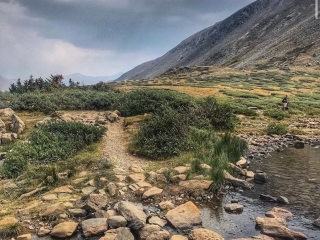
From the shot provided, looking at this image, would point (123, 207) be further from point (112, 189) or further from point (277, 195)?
point (277, 195)

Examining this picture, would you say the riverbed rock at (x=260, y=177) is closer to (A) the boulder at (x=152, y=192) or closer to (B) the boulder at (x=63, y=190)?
(A) the boulder at (x=152, y=192)

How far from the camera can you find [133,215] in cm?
734

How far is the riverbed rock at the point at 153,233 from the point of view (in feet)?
22.1

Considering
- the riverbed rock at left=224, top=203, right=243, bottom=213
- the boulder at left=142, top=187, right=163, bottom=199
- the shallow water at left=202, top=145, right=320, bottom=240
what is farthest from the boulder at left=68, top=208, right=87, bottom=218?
the riverbed rock at left=224, top=203, right=243, bottom=213

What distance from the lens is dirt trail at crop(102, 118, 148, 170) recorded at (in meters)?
12.3

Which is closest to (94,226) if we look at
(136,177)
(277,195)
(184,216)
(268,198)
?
(184,216)

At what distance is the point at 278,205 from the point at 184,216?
3.17m

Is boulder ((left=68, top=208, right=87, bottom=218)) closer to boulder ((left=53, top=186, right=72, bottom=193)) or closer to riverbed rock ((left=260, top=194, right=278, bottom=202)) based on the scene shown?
boulder ((left=53, top=186, right=72, bottom=193))

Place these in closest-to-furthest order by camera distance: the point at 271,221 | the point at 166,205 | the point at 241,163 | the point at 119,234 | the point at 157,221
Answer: the point at 119,234
the point at 271,221
the point at 157,221
the point at 166,205
the point at 241,163

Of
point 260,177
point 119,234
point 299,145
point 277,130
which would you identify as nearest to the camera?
point 119,234

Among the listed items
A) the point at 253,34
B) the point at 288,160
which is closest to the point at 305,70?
the point at 288,160

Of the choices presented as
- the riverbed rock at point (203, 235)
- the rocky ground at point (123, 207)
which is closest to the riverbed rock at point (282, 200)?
the rocky ground at point (123, 207)

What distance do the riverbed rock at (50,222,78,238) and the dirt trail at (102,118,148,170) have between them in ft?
14.4

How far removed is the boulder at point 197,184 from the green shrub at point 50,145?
553 cm
